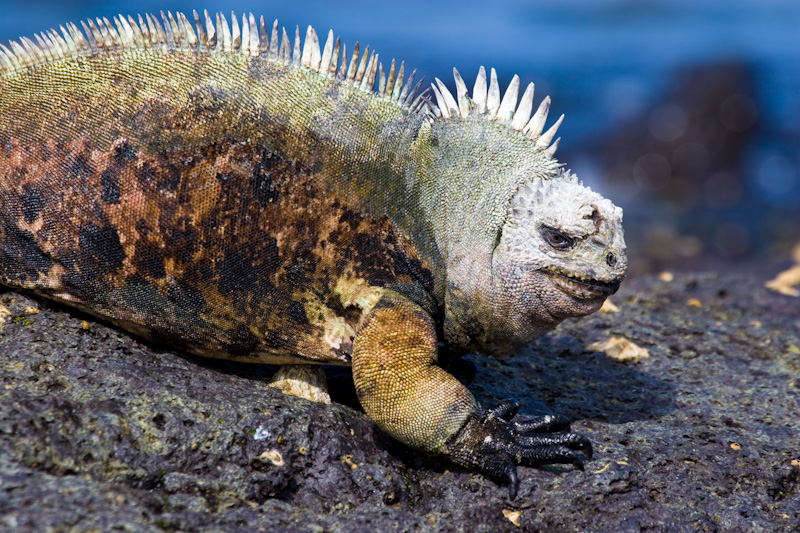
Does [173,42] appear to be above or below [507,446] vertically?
above

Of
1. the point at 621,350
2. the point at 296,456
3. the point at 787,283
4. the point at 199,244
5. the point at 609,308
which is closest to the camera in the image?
the point at 296,456

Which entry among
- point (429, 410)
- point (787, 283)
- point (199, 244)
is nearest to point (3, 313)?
point (199, 244)

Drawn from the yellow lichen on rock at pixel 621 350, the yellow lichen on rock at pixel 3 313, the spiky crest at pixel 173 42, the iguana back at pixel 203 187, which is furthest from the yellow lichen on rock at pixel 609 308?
the yellow lichen on rock at pixel 3 313

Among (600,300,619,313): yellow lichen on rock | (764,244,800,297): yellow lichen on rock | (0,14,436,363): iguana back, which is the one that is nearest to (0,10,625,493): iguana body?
(0,14,436,363): iguana back

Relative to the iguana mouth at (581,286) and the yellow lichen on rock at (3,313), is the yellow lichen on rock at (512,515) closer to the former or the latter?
the iguana mouth at (581,286)

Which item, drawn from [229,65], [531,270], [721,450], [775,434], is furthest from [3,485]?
[775,434]

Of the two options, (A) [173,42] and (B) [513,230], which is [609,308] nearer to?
(B) [513,230]
